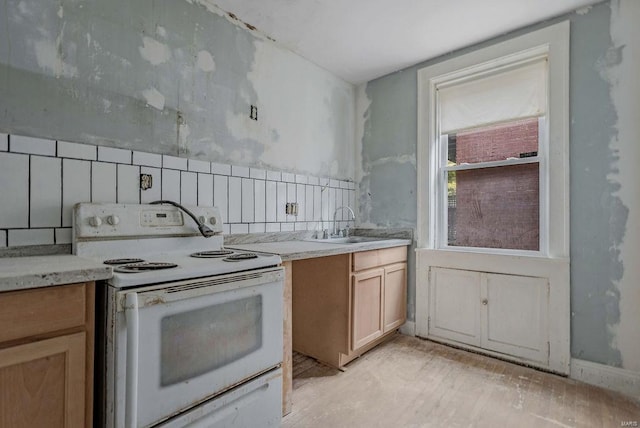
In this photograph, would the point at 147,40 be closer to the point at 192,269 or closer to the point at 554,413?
the point at 192,269

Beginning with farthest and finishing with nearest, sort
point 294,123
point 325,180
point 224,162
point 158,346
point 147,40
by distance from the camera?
1. point 325,180
2. point 294,123
3. point 224,162
4. point 147,40
5. point 158,346

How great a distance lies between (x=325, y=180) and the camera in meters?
2.95

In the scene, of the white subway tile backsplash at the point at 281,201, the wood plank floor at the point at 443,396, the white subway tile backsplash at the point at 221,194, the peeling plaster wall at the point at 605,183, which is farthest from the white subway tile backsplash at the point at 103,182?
the peeling plaster wall at the point at 605,183

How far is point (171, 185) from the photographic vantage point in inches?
73.9

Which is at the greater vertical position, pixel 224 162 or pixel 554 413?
pixel 224 162

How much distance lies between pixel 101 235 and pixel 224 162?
870 mm

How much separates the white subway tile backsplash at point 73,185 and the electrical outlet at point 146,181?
0.78 feet

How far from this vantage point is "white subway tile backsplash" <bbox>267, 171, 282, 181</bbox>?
243 cm

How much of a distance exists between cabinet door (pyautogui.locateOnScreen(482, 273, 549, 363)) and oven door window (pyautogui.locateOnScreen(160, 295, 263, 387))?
1.87m

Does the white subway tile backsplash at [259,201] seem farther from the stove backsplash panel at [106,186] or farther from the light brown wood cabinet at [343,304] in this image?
the light brown wood cabinet at [343,304]

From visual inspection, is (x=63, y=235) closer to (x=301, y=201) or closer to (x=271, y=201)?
(x=271, y=201)

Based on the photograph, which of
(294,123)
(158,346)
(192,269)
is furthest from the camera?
(294,123)

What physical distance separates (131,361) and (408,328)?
2382 mm

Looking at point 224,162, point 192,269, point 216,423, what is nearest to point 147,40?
point 224,162
